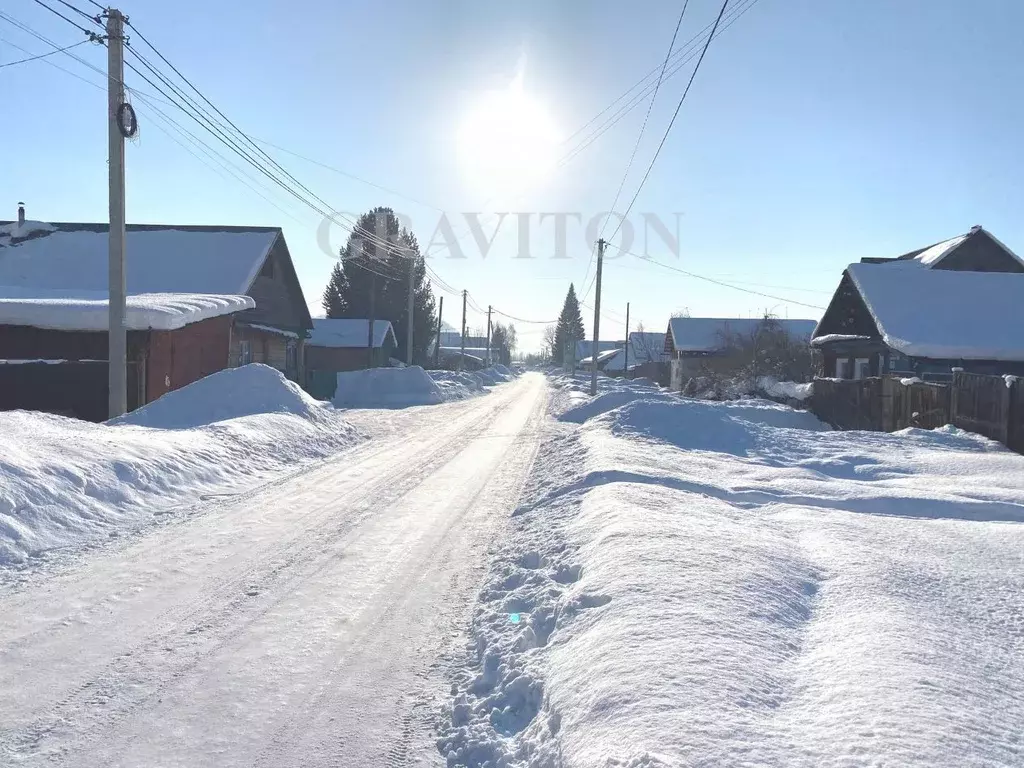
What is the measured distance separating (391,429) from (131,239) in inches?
600

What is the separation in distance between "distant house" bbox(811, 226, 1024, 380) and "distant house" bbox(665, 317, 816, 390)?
18.1 meters

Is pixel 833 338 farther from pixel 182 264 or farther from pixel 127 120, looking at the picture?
pixel 182 264

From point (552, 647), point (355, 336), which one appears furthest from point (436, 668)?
point (355, 336)

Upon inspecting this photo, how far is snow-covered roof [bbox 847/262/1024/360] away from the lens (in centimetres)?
1939

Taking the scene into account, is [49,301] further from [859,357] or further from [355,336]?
[355,336]

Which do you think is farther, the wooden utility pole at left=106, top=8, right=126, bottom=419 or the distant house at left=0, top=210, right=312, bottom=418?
the distant house at left=0, top=210, right=312, bottom=418

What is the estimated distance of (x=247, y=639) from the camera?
4316 millimetres

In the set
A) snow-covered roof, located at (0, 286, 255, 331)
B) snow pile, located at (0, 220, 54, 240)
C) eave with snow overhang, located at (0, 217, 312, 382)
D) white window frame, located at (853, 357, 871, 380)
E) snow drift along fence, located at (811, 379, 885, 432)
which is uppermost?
snow pile, located at (0, 220, 54, 240)

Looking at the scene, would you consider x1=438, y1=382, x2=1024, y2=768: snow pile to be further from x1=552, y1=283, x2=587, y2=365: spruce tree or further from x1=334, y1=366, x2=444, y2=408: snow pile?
x1=552, y1=283, x2=587, y2=365: spruce tree

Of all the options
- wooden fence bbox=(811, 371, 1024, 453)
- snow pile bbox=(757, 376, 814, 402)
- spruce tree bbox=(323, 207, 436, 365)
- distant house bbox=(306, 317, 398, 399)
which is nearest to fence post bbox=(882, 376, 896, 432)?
wooden fence bbox=(811, 371, 1024, 453)

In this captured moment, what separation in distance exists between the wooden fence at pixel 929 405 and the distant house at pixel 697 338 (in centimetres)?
2486

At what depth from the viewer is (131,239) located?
2591 cm

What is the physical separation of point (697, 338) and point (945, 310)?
2813 centimetres

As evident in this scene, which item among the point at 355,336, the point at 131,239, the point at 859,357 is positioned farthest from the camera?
the point at 355,336
